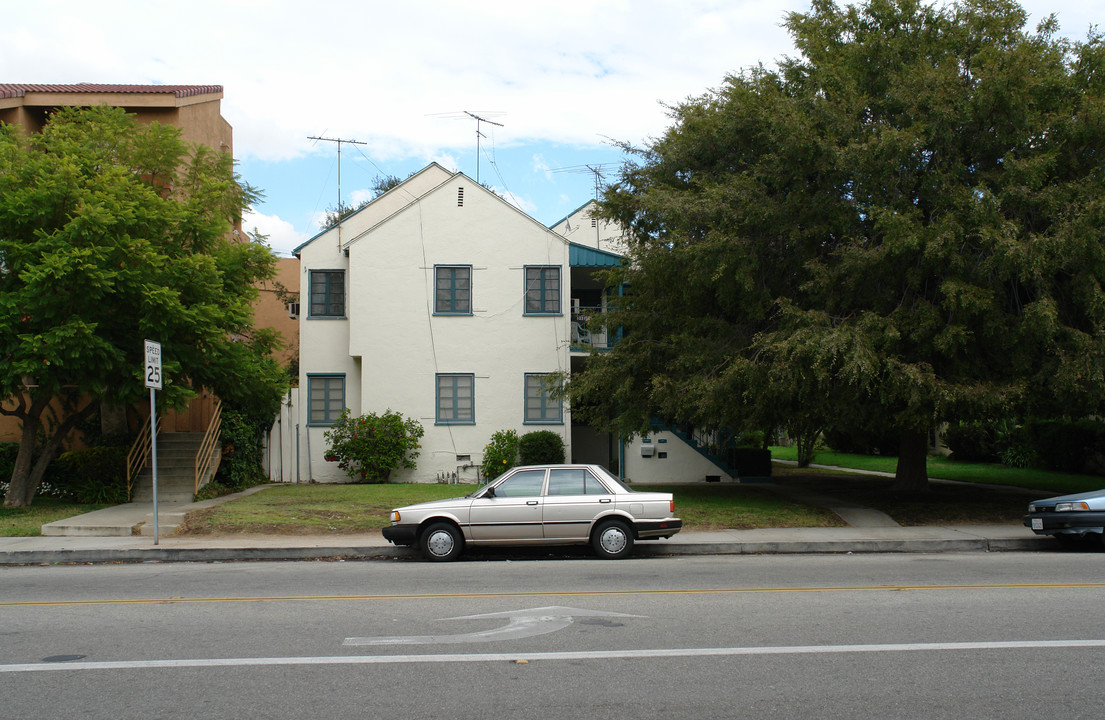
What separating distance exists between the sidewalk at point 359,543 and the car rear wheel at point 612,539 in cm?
68

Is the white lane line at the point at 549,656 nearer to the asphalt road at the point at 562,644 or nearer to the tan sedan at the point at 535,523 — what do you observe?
the asphalt road at the point at 562,644

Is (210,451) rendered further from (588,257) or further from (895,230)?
(895,230)

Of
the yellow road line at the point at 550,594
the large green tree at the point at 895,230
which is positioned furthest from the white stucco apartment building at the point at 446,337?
the yellow road line at the point at 550,594

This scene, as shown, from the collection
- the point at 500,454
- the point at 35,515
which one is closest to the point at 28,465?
the point at 35,515

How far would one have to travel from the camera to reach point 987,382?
1432 centimetres

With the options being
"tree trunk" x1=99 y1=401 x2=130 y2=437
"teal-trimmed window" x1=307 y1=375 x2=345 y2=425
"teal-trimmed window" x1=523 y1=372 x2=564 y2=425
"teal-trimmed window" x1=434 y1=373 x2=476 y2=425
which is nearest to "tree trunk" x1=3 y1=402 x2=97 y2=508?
"tree trunk" x1=99 y1=401 x2=130 y2=437

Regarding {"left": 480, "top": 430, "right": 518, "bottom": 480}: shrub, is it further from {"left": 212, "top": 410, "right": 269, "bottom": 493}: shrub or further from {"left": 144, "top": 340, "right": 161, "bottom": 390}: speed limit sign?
{"left": 144, "top": 340, "right": 161, "bottom": 390}: speed limit sign

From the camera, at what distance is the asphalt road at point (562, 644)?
5.40m

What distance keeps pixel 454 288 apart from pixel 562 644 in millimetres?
17442

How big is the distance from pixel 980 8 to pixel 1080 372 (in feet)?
23.3

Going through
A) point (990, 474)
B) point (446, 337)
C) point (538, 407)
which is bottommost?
point (990, 474)

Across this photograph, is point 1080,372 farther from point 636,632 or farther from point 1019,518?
point 636,632

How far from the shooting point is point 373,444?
885 inches

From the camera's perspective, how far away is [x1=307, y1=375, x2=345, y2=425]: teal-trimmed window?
23781mm
